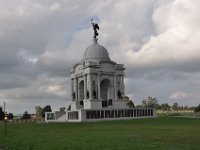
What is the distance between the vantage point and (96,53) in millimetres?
107688

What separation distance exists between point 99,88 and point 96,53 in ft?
37.2

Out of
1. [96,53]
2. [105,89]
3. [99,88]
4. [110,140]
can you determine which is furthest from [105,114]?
[110,140]

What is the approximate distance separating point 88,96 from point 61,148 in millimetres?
78199

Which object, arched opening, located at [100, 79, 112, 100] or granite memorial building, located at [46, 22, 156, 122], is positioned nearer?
granite memorial building, located at [46, 22, 156, 122]

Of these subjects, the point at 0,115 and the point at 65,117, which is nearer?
the point at 65,117

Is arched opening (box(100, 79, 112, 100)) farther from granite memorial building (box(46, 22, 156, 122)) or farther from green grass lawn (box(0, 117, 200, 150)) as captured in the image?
green grass lawn (box(0, 117, 200, 150))

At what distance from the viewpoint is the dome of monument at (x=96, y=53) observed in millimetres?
107312

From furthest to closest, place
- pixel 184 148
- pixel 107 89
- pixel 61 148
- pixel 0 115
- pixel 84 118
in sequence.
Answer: pixel 0 115
pixel 107 89
pixel 84 118
pixel 61 148
pixel 184 148

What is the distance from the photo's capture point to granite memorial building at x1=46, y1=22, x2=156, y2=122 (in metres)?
96.1

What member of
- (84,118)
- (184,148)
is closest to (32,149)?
(184,148)

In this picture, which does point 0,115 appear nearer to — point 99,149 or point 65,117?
point 65,117

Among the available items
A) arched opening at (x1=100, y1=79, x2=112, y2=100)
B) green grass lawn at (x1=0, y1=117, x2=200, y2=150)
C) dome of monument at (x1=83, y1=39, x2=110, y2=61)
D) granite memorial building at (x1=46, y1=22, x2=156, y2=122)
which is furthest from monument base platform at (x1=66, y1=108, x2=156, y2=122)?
green grass lawn at (x1=0, y1=117, x2=200, y2=150)

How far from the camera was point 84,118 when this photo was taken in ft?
297

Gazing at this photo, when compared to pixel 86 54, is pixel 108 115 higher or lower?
lower
